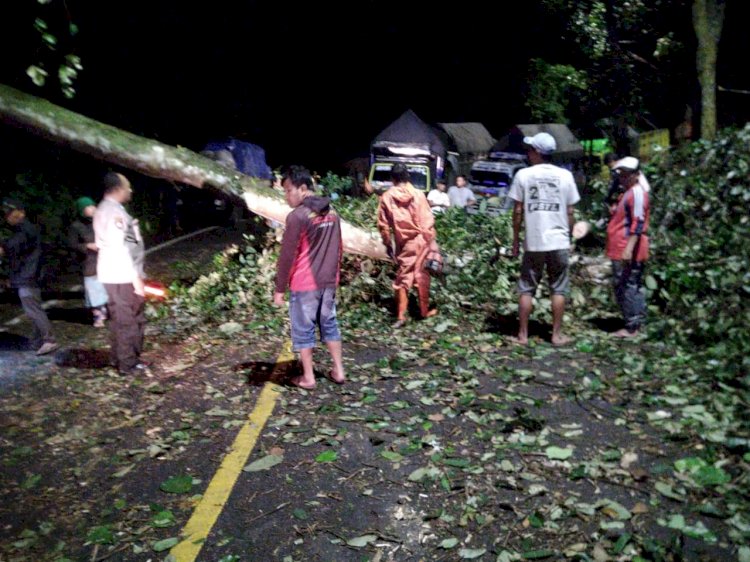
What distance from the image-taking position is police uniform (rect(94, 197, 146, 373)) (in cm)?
646

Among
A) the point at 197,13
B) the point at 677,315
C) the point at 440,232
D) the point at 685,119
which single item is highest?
the point at 197,13

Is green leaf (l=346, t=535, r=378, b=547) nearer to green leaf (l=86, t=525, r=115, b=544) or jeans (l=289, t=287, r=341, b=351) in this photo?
green leaf (l=86, t=525, r=115, b=544)

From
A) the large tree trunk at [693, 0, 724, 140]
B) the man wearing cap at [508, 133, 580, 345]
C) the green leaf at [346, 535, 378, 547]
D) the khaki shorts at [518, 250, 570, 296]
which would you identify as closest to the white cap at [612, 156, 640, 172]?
the man wearing cap at [508, 133, 580, 345]

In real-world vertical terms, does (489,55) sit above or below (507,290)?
above

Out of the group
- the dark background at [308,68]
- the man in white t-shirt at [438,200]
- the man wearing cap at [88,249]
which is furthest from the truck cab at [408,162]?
the man wearing cap at [88,249]

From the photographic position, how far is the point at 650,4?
63.2 ft

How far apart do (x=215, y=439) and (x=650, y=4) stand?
60.9 feet

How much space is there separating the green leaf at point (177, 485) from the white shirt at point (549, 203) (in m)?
3.82

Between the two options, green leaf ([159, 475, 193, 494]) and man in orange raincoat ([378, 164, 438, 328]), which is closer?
green leaf ([159, 475, 193, 494])

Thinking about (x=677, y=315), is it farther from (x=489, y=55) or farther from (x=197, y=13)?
(x=489, y=55)

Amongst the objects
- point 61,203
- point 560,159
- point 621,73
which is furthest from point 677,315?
point 560,159

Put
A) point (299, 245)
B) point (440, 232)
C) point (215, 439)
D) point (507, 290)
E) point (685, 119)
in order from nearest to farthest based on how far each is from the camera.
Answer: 1. point (215, 439)
2. point (299, 245)
3. point (507, 290)
4. point (440, 232)
5. point (685, 119)

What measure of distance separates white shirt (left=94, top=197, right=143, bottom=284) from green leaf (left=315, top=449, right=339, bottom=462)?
2780mm

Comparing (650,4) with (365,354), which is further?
(650,4)
